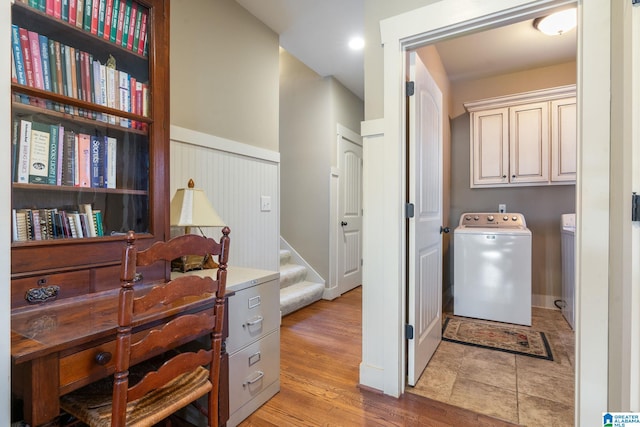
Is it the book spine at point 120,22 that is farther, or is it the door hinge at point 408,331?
the door hinge at point 408,331

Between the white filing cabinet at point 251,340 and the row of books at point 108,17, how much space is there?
1180mm

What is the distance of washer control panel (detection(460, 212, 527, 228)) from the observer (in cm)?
334

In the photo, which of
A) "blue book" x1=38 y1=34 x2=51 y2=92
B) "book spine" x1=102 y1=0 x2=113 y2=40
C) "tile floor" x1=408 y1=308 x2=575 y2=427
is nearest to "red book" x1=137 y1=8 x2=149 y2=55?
"book spine" x1=102 y1=0 x2=113 y2=40

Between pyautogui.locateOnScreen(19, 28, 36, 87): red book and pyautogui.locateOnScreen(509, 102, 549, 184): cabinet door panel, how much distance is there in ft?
12.7

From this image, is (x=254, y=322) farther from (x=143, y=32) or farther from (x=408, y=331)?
(x=143, y=32)

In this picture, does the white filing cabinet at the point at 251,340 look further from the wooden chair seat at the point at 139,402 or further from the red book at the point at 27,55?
the red book at the point at 27,55

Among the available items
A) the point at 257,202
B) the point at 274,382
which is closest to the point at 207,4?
the point at 257,202

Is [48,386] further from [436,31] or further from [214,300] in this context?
[436,31]

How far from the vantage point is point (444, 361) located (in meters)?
2.21

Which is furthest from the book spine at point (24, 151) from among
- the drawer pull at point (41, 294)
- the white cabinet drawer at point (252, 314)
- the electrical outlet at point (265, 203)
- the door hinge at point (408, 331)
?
the door hinge at point (408, 331)

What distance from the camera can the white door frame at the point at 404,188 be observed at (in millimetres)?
1269

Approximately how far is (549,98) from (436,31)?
2317 millimetres

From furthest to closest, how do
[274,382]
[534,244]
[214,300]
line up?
[534,244], [274,382], [214,300]

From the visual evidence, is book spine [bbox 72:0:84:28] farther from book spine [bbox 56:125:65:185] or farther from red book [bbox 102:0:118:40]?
book spine [bbox 56:125:65:185]
